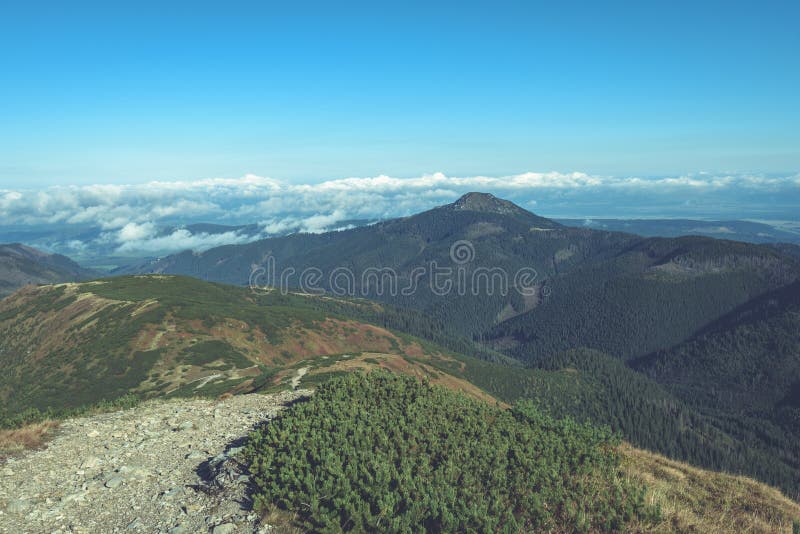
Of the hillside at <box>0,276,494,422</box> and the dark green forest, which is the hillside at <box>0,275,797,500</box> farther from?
the dark green forest

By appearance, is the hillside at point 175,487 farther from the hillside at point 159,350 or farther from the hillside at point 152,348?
the hillside at point 152,348

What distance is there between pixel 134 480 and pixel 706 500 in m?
Result: 26.9

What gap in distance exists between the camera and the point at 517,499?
16219mm

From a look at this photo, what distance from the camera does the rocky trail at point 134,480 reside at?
1598 cm

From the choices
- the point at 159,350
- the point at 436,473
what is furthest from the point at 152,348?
the point at 436,473

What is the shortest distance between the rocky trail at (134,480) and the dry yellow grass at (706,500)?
16514 millimetres

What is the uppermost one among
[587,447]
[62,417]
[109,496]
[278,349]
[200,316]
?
[587,447]

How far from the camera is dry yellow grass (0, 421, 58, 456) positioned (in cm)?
2269

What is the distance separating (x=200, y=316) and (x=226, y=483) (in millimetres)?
136630

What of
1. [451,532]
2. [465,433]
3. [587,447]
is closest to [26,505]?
[451,532]

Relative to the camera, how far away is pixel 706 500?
19.8 meters

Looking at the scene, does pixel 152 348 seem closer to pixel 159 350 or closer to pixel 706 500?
pixel 159 350

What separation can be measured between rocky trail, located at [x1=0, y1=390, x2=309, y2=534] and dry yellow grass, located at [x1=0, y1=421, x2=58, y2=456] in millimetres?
744

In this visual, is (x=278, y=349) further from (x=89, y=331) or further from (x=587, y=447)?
(x=587, y=447)
